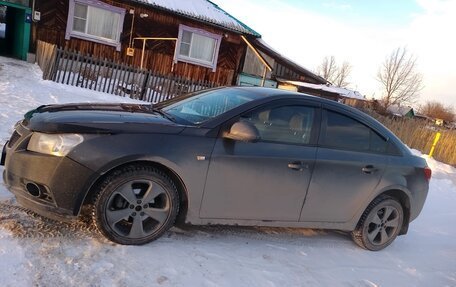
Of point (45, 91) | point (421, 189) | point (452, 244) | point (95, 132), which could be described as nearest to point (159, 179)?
point (95, 132)

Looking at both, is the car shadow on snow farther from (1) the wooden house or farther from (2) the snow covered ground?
(1) the wooden house

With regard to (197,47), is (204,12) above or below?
above

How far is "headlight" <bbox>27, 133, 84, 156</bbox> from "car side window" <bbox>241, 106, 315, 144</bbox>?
151 centimetres

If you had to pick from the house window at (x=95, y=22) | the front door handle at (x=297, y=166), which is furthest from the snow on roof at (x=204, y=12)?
the front door handle at (x=297, y=166)

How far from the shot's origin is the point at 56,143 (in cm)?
345

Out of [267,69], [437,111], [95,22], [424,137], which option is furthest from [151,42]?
[437,111]

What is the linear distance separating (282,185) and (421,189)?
203 cm

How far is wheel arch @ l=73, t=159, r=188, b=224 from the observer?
3475 millimetres

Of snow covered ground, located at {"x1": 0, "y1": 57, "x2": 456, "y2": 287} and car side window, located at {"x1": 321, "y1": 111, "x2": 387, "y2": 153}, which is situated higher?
car side window, located at {"x1": 321, "y1": 111, "x2": 387, "y2": 153}

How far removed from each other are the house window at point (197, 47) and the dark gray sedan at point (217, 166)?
14569 mm

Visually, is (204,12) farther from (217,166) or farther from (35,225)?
(35,225)

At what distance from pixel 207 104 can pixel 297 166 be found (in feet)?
3.63

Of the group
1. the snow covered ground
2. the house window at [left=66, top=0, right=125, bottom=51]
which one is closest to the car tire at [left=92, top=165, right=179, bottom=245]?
the snow covered ground

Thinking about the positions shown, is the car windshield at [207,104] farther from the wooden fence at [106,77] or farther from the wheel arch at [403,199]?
the wooden fence at [106,77]
